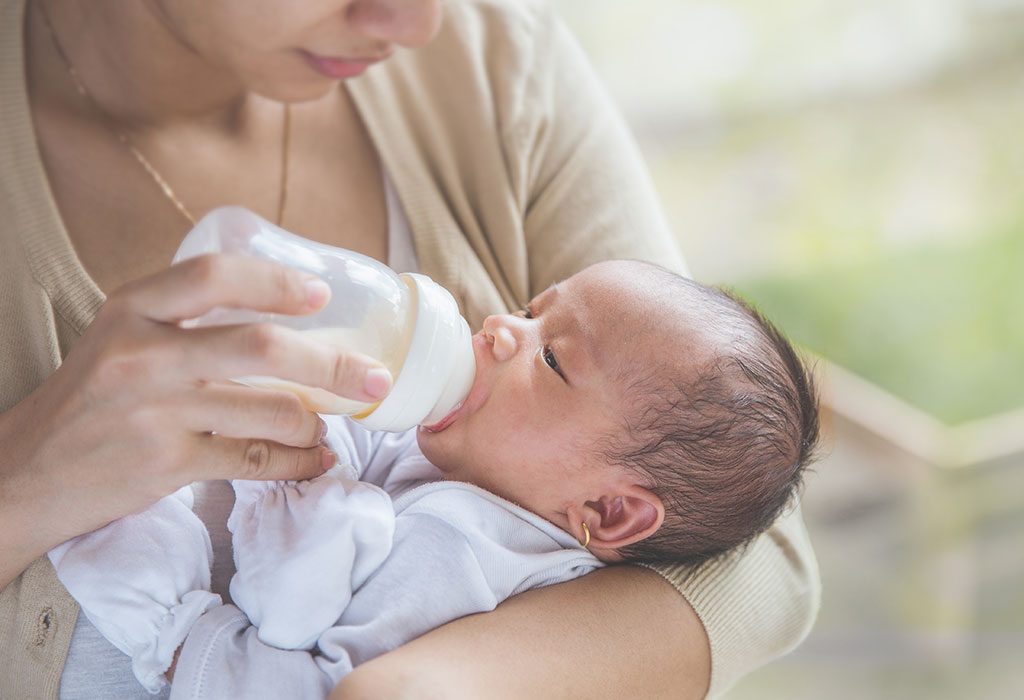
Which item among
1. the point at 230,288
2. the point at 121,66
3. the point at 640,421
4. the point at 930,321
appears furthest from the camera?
the point at 930,321

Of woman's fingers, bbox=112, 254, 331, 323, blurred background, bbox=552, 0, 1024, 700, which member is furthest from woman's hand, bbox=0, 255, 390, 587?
blurred background, bbox=552, 0, 1024, 700

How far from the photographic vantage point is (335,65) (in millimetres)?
1325

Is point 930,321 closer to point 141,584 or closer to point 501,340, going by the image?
point 501,340

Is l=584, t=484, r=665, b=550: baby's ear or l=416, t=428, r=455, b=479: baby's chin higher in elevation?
l=416, t=428, r=455, b=479: baby's chin

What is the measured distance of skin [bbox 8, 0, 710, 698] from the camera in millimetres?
968

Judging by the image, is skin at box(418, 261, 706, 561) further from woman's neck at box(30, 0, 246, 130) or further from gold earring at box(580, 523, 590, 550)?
woman's neck at box(30, 0, 246, 130)

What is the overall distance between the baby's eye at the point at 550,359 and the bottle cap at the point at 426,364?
0.38 ft

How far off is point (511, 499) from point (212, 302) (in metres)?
0.48

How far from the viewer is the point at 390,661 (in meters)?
1.02

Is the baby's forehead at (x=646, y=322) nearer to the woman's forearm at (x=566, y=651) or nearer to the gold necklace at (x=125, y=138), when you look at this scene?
the woman's forearm at (x=566, y=651)

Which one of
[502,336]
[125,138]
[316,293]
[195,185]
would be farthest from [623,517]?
[125,138]

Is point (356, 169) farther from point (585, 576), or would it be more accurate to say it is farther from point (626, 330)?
point (585, 576)

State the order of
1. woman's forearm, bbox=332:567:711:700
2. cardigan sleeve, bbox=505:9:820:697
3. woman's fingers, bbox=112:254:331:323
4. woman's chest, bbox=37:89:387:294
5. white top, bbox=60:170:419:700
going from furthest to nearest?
woman's chest, bbox=37:89:387:294 < cardigan sleeve, bbox=505:9:820:697 < white top, bbox=60:170:419:700 < woman's forearm, bbox=332:567:711:700 < woman's fingers, bbox=112:254:331:323

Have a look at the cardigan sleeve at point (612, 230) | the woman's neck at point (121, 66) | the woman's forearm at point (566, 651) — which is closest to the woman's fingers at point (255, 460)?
the woman's forearm at point (566, 651)
